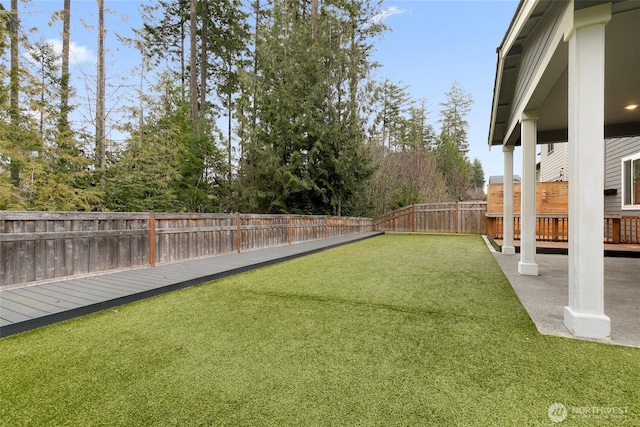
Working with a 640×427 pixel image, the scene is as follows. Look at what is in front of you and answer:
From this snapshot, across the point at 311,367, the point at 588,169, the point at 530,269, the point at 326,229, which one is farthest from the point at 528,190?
the point at 326,229

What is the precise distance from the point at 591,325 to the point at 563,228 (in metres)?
7.28

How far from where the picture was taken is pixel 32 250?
3727 mm

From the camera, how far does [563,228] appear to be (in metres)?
8.06

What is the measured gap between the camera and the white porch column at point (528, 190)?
4.31 metres

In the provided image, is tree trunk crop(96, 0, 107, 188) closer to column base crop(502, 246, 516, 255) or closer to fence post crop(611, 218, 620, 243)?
column base crop(502, 246, 516, 255)

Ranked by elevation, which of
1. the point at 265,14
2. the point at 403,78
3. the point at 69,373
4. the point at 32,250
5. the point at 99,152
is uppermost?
the point at 403,78

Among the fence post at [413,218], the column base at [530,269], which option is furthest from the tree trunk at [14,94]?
the fence post at [413,218]

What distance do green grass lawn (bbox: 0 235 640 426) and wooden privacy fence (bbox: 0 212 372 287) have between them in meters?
1.63

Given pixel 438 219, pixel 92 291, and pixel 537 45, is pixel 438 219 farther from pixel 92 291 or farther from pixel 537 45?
pixel 92 291

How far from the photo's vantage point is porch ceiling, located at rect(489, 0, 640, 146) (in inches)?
107

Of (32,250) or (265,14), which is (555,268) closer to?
(32,250)

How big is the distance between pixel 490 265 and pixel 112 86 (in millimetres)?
8847

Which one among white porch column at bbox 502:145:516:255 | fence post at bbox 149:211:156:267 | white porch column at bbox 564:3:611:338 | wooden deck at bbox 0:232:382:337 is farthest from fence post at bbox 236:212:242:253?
white porch column at bbox 564:3:611:338

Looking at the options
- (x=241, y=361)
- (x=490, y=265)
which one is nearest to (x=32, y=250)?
(x=241, y=361)
